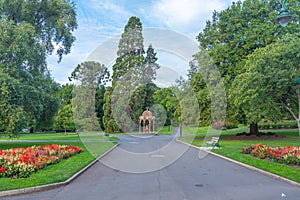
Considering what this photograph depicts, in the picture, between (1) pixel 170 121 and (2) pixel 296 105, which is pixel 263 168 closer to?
(2) pixel 296 105

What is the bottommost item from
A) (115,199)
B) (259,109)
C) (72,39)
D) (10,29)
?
(115,199)

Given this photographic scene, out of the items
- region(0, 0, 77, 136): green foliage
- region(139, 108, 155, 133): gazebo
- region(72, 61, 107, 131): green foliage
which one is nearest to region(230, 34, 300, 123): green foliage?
region(0, 0, 77, 136): green foliage

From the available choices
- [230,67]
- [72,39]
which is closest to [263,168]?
[230,67]

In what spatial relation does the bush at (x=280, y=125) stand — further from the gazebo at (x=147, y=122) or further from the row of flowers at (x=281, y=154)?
the row of flowers at (x=281, y=154)

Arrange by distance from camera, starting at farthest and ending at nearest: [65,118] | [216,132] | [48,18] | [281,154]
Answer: [65,118], [216,132], [48,18], [281,154]

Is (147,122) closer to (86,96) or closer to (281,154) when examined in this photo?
(86,96)

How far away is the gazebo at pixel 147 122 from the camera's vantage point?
1883 inches

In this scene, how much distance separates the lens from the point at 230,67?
2703 cm

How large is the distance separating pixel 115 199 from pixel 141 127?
45.1m

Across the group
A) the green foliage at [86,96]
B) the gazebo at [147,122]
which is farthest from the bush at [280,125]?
the green foliage at [86,96]

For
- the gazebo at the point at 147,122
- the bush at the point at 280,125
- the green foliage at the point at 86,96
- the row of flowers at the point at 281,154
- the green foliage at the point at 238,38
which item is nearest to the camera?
the row of flowers at the point at 281,154

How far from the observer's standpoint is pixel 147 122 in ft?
164

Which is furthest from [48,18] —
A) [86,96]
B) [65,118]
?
[65,118]

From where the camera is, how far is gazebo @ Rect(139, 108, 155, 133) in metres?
→ 47.8
